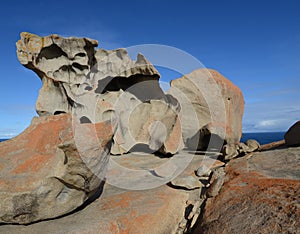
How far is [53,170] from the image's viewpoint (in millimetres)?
3295

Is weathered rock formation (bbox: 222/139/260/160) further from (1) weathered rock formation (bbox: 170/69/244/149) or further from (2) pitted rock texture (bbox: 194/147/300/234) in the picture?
(2) pitted rock texture (bbox: 194/147/300/234)

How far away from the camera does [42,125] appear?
13.2 feet

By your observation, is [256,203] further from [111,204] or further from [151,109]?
[151,109]

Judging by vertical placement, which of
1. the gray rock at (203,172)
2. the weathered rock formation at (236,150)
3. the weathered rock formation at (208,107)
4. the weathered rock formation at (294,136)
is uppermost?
the weathered rock formation at (208,107)

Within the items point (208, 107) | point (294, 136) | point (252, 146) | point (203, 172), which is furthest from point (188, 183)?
point (208, 107)

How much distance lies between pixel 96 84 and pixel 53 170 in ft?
31.0

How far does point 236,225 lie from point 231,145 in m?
4.26

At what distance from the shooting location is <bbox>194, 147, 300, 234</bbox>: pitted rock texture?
2.45 metres

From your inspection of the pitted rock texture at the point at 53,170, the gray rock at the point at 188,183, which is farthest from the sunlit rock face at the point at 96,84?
the pitted rock texture at the point at 53,170

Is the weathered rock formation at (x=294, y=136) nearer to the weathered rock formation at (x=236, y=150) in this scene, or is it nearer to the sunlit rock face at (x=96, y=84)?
the weathered rock formation at (x=236, y=150)

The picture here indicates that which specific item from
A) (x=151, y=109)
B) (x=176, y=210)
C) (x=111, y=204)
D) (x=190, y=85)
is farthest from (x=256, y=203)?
(x=151, y=109)

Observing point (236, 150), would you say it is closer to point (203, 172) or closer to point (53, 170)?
point (203, 172)

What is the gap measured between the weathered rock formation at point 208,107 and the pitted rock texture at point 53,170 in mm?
4626

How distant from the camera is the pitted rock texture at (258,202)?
245 cm
